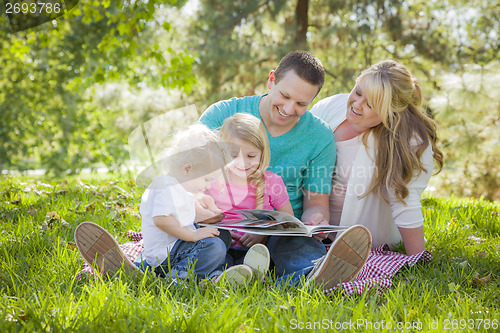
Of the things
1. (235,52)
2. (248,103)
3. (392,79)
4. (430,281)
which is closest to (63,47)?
(235,52)

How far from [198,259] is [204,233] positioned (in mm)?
125

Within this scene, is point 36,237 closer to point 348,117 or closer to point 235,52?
point 348,117

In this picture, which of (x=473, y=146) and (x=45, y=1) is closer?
(x=45, y=1)

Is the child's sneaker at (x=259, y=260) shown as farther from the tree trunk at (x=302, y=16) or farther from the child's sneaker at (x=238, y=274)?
the tree trunk at (x=302, y=16)

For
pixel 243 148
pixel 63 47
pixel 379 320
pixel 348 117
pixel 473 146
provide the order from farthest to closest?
pixel 63 47
pixel 473 146
pixel 348 117
pixel 243 148
pixel 379 320

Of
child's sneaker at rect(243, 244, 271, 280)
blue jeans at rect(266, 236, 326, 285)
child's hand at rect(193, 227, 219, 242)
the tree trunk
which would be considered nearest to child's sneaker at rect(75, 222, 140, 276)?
child's hand at rect(193, 227, 219, 242)

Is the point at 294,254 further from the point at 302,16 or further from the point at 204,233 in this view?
the point at 302,16

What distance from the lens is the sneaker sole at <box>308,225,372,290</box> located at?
1901 mm

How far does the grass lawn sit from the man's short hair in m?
1.23

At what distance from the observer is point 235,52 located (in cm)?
775

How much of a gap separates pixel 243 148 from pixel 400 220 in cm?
106

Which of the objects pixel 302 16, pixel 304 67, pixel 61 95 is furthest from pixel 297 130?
pixel 61 95

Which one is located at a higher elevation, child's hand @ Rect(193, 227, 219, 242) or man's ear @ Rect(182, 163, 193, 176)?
man's ear @ Rect(182, 163, 193, 176)

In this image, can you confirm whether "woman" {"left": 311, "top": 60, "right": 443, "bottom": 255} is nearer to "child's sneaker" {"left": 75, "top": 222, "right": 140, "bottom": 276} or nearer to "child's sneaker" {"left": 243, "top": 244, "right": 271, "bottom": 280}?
"child's sneaker" {"left": 243, "top": 244, "right": 271, "bottom": 280}
